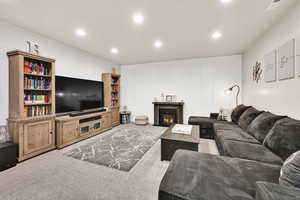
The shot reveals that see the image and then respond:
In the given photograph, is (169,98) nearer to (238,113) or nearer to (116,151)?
(238,113)

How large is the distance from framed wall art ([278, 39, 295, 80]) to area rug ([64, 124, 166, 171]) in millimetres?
2833

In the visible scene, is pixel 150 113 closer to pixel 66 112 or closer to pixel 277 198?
pixel 66 112

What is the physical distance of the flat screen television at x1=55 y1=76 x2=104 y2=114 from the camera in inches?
121

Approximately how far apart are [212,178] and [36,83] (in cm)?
348

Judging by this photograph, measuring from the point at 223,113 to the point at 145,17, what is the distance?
10.7 ft

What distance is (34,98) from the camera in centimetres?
260

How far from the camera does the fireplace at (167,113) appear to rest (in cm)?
477

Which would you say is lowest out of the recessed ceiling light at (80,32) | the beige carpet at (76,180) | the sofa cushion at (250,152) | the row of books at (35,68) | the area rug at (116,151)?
the beige carpet at (76,180)

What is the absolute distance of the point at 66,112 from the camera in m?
3.22

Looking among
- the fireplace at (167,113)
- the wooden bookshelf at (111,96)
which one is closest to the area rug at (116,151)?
the wooden bookshelf at (111,96)

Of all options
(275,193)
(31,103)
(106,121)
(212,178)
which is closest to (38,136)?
(31,103)

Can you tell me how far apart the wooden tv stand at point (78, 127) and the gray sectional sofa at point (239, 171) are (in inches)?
104

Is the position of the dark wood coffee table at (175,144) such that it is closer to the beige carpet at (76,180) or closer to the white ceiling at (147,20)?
the beige carpet at (76,180)

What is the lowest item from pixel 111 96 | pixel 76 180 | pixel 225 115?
pixel 76 180
